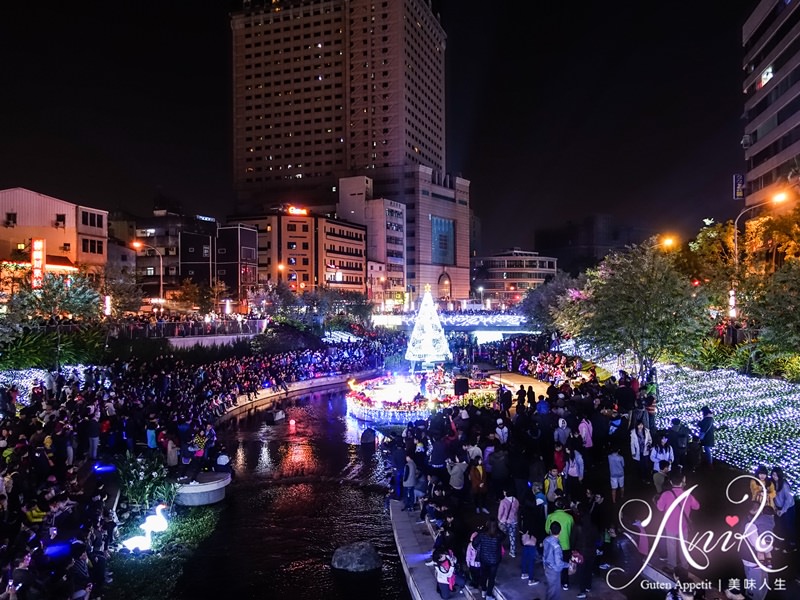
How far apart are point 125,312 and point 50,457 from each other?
113 ft

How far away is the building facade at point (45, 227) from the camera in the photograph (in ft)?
156

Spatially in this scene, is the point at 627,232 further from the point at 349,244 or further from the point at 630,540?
the point at 630,540

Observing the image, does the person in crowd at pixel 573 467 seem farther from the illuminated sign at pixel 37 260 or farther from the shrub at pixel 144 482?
the illuminated sign at pixel 37 260

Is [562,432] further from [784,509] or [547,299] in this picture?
[547,299]

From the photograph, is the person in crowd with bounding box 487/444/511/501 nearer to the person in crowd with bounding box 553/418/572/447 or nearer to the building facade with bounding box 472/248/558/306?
the person in crowd with bounding box 553/418/572/447

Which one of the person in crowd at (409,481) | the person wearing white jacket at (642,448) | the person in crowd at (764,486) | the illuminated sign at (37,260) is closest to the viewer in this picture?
the person in crowd at (764,486)

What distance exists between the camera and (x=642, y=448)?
49.2 ft

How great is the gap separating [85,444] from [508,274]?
14053 cm

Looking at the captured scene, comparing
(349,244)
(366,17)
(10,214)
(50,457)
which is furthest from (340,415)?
(366,17)

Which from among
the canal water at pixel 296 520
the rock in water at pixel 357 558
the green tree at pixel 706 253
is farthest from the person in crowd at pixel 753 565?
the green tree at pixel 706 253

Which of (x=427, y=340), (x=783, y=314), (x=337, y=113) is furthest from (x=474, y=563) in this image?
(x=337, y=113)

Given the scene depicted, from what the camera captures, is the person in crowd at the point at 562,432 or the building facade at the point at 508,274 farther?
the building facade at the point at 508,274
